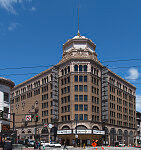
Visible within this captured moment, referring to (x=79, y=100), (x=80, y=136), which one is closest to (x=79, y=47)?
(x=79, y=100)

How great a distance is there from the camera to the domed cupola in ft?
263

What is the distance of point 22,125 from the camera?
9456 cm

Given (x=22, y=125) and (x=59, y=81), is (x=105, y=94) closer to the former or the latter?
(x=59, y=81)

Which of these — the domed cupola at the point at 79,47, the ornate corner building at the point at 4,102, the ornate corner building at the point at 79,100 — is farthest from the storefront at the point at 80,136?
the ornate corner building at the point at 4,102

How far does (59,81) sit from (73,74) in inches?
287

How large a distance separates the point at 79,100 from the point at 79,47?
64.8ft

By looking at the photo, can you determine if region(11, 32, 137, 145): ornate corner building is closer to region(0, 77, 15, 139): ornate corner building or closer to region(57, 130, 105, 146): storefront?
region(57, 130, 105, 146): storefront

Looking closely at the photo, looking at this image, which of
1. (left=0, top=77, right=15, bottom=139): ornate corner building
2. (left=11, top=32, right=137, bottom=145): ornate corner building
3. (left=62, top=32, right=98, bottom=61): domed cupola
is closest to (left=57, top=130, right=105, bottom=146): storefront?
(left=11, top=32, right=137, bottom=145): ornate corner building

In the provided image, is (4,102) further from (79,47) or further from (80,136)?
(79,47)

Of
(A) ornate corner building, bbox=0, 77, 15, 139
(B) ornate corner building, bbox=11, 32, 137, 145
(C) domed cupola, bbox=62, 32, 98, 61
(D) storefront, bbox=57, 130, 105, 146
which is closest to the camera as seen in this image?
(A) ornate corner building, bbox=0, 77, 15, 139

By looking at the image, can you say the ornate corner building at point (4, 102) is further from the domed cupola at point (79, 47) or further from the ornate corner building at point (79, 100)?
the domed cupola at point (79, 47)

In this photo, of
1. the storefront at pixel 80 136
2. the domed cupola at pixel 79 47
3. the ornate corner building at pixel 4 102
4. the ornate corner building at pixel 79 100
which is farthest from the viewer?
the domed cupola at pixel 79 47

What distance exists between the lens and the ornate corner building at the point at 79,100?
2798 inches

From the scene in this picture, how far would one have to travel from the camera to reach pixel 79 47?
Answer: 81.9 meters
